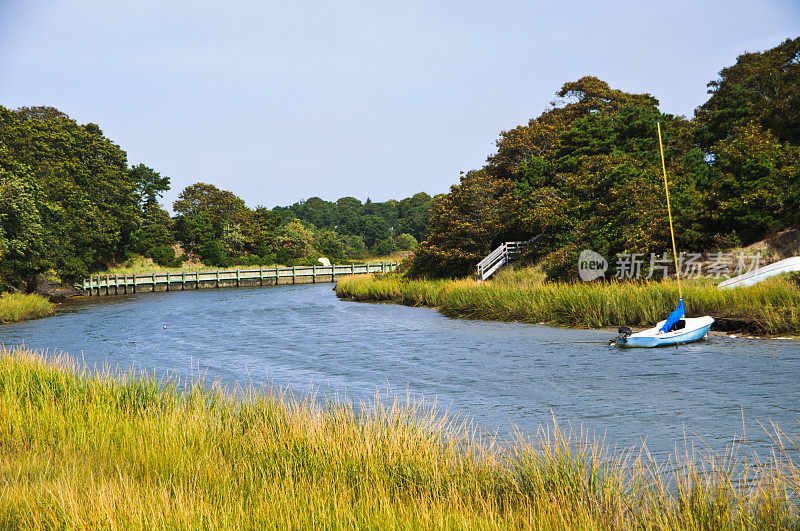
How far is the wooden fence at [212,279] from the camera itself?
59.8 meters

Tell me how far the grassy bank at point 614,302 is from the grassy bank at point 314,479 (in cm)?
1155

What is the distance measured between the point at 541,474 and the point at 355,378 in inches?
394

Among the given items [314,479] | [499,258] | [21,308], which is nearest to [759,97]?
→ [499,258]

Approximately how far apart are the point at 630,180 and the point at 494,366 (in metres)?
16.9

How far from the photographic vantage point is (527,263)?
36.1m

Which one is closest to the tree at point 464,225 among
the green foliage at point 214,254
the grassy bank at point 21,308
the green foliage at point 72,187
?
the grassy bank at point 21,308

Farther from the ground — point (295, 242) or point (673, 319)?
point (295, 242)

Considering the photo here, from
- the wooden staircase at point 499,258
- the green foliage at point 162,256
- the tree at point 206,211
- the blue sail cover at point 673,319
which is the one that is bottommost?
the blue sail cover at point 673,319

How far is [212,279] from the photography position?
6762 cm

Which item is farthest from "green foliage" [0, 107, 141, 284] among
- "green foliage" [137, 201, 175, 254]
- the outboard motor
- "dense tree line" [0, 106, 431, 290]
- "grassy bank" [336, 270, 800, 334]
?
the outboard motor

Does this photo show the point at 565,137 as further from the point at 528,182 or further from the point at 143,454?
the point at 143,454

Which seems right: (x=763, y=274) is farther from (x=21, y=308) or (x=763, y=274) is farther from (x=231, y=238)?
(x=231, y=238)

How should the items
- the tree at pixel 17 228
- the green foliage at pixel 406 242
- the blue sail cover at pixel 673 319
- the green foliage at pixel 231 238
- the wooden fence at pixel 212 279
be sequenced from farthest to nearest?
the green foliage at pixel 406 242, the green foliage at pixel 231 238, the wooden fence at pixel 212 279, the tree at pixel 17 228, the blue sail cover at pixel 673 319

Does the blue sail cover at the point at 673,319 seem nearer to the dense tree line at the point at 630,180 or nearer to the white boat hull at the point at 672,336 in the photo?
the white boat hull at the point at 672,336
